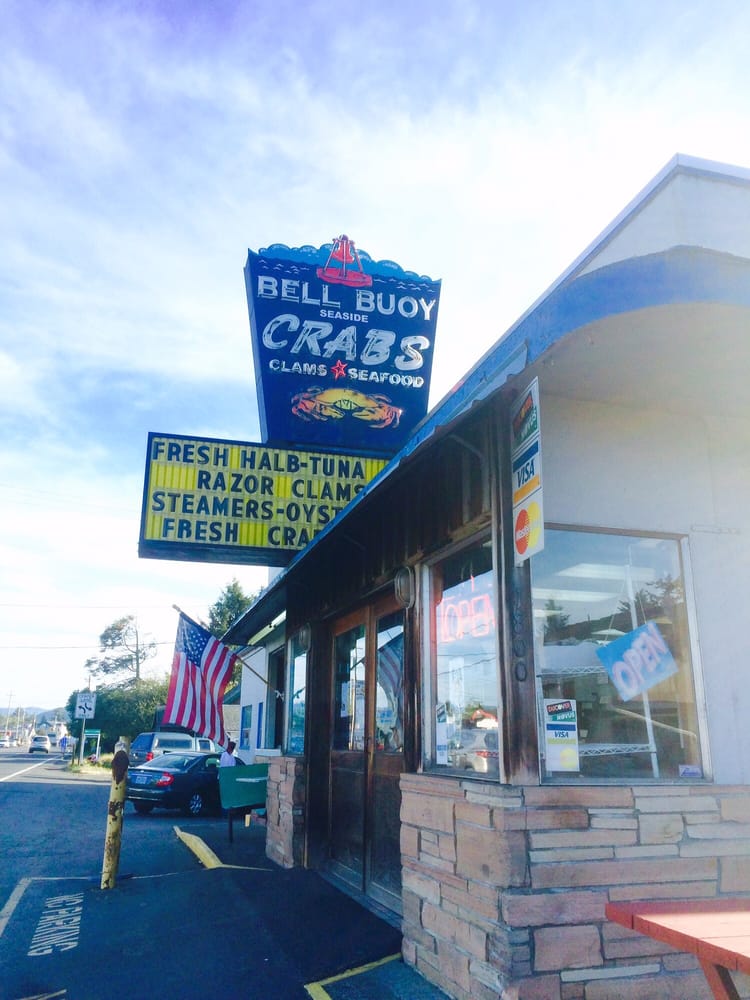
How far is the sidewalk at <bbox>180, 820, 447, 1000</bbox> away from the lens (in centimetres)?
468

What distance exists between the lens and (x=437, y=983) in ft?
15.1

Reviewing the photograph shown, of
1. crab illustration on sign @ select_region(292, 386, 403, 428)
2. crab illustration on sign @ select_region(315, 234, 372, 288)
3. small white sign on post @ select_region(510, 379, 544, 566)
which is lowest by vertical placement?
small white sign on post @ select_region(510, 379, 544, 566)

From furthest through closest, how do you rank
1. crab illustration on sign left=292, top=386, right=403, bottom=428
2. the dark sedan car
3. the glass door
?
1. the dark sedan car
2. crab illustration on sign left=292, top=386, right=403, bottom=428
3. the glass door

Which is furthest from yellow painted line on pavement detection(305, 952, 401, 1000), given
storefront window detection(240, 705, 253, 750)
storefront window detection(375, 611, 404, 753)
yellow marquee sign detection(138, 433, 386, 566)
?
storefront window detection(240, 705, 253, 750)

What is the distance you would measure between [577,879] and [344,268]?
29.6ft

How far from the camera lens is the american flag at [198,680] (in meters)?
9.26

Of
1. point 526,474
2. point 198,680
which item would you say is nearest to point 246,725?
point 198,680

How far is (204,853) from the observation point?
9305 mm

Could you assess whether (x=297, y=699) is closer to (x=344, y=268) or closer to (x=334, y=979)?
(x=334, y=979)

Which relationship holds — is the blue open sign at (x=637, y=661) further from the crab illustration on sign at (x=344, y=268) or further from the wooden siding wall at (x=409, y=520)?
the crab illustration on sign at (x=344, y=268)

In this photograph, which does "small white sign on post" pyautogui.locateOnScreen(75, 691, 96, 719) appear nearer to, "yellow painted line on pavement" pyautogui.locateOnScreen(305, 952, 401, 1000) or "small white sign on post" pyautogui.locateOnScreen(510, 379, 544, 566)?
"yellow painted line on pavement" pyautogui.locateOnScreen(305, 952, 401, 1000)

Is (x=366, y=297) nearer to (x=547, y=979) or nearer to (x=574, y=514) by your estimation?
(x=574, y=514)

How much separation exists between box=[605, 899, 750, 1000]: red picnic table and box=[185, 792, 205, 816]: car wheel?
47.4ft

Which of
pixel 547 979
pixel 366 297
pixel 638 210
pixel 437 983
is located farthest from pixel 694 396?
pixel 366 297
